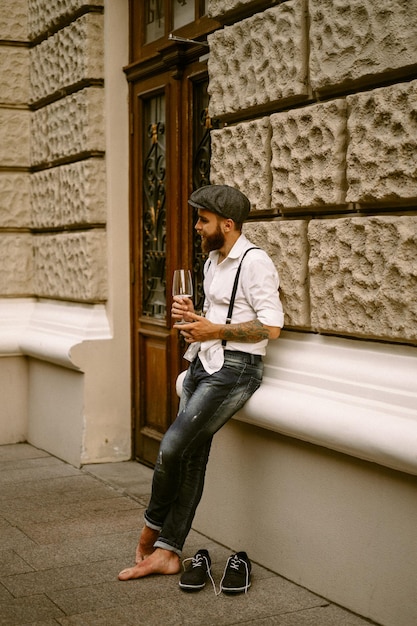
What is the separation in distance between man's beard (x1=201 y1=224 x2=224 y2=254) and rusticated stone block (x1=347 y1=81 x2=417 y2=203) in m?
0.69

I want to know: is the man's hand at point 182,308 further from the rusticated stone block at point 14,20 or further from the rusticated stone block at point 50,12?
the rusticated stone block at point 14,20

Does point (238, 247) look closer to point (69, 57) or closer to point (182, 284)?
point (182, 284)

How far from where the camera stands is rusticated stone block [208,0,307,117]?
186 inches

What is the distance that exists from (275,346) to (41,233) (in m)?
3.75

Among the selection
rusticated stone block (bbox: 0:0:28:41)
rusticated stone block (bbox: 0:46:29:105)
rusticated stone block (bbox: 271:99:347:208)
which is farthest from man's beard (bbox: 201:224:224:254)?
rusticated stone block (bbox: 0:0:28:41)

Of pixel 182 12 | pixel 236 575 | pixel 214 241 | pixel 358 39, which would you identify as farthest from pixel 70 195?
pixel 236 575

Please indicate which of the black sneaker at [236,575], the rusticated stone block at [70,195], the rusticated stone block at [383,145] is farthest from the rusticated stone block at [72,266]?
the rusticated stone block at [383,145]

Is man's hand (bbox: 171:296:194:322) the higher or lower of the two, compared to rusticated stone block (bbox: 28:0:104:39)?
lower

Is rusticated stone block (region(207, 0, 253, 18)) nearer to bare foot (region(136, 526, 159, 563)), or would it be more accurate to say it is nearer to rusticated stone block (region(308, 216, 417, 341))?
rusticated stone block (region(308, 216, 417, 341))

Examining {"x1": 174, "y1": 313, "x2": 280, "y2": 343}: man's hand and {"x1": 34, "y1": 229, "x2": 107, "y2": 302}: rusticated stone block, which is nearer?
{"x1": 174, "y1": 313, "x2": 280, "y2": 343}: man's hand

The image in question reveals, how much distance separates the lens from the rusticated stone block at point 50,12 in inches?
287

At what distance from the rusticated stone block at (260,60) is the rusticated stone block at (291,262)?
63cm

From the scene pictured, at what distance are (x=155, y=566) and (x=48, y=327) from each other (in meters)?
3.37

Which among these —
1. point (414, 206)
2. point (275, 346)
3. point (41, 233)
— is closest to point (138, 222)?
point (41, 233)
